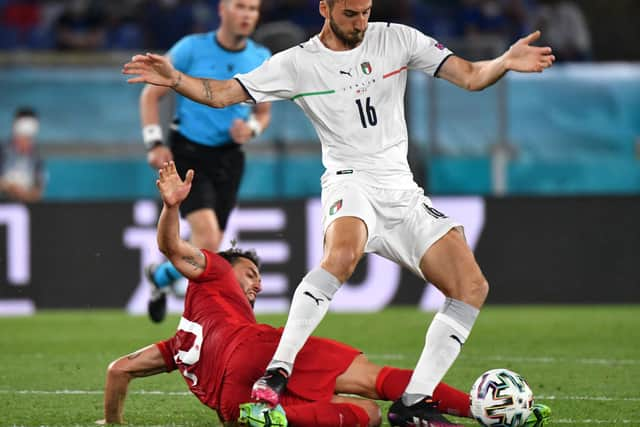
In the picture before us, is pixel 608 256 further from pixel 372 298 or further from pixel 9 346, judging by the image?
pixel 9 346

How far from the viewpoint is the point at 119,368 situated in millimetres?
6102

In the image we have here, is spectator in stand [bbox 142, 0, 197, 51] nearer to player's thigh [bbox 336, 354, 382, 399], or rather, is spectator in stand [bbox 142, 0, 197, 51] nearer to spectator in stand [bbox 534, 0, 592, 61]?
spectator in stand [bbox 534, 0, 592, 61]

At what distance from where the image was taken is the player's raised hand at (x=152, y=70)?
19.9ft

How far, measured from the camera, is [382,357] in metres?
8.73

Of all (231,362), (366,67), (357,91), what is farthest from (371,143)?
(231,362)

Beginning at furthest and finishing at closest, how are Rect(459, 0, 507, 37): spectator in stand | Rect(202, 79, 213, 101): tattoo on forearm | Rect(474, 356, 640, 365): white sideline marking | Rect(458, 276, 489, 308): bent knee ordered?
Rect(459, 0, 507, 37): spectator in stand → Rect(474, 356, 640, 365): white sideline marking → Rect(202, 79, 213, 101): tattoo on forearm → Rect(458, 276, 489, 308): bent knee

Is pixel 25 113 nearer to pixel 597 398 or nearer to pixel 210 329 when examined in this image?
pixel 210 329

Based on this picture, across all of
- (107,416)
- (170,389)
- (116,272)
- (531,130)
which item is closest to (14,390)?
(170,389)

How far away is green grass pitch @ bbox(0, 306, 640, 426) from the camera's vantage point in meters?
6.45

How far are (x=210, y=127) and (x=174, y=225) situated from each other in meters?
3.57

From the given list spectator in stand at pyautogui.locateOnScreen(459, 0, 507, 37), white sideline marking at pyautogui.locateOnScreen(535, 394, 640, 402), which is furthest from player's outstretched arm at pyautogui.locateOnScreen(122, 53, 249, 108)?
spectator in stand at pyautogui.locateOnScreen(459, 0, 507, 37)

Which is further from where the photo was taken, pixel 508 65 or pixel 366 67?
pixel 366 67

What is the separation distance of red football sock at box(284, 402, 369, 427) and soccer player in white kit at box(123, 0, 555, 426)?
247mm

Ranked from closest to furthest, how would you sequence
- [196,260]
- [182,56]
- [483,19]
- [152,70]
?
[196,260] → [152,70] → [182,56] → [483,19]
